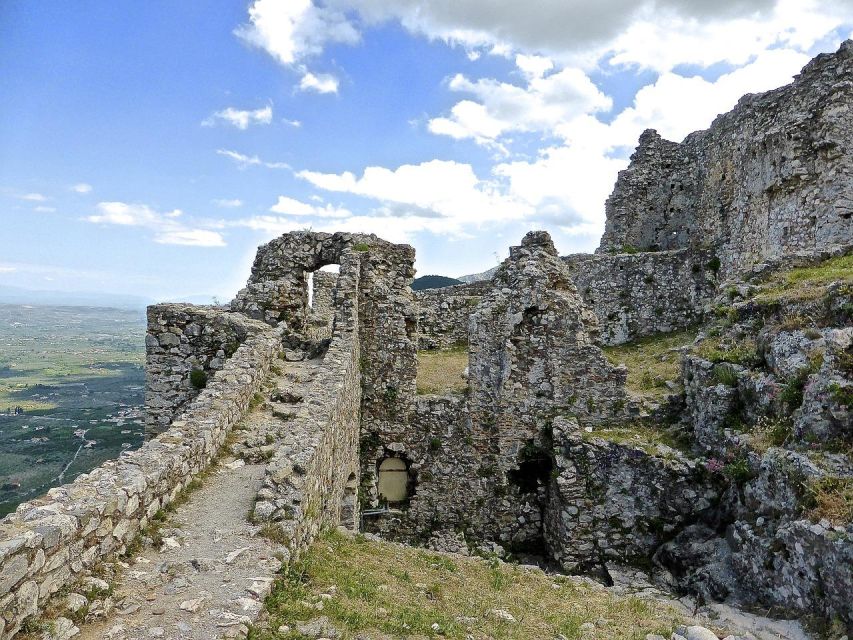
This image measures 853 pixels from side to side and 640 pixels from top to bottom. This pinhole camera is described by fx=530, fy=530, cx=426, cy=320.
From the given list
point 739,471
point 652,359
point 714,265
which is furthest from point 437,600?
point 714,265

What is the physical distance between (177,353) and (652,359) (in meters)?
11.8

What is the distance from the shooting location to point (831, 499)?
6102 millimetres

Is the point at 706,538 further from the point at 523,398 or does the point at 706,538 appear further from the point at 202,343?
the point at 202,343

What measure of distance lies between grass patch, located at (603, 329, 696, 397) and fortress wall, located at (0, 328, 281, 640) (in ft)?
30.6

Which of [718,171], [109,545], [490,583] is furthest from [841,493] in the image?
[718,171]

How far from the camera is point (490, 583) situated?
671 centimetres

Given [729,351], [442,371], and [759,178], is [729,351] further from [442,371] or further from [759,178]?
[759,178]

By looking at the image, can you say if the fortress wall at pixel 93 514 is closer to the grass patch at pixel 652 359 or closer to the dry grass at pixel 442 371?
the dry grass at pixel 442 371

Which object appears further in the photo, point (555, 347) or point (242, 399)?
point (555, 347)

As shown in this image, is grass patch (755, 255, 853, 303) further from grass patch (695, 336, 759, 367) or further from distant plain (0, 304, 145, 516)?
distant plain (0, 304, 145, 516)

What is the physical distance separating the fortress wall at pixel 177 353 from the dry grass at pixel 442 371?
15.9 ft

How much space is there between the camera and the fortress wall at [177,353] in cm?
968

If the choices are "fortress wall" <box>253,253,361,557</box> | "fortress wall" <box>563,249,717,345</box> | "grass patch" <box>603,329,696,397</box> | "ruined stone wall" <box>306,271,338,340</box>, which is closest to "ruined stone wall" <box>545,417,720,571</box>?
"grass patch" <box>603,329,696,397</box>

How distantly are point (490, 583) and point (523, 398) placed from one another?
5069mm
